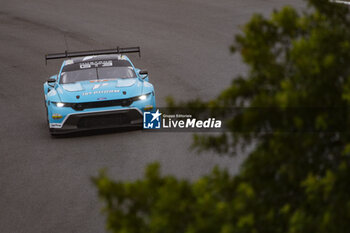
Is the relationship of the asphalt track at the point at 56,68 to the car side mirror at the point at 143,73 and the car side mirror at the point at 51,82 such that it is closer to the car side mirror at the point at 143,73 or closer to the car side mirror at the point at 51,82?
the car side mirror at the point at 51,82

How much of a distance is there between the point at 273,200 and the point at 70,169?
8.32 m

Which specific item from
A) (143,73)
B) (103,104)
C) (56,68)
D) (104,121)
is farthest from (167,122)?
(56,68)

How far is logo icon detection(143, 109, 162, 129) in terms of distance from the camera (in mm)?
14102

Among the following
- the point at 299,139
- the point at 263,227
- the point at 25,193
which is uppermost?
the point at 299,139

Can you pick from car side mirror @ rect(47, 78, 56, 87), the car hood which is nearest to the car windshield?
car side mirror @ rect(47, 78, 56, 87)

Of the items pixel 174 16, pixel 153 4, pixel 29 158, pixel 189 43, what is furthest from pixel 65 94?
pixel 153 4

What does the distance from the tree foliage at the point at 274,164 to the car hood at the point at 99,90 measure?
931 centimetres

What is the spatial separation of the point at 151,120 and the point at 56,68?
28.4ft

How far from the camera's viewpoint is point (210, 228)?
4.06 metres

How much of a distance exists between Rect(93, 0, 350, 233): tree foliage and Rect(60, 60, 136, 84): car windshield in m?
10.4

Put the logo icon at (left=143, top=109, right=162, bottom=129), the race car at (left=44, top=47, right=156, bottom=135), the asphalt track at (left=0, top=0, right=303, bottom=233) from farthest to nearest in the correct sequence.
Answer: the logo icon at (left=143, top=109, right=162, bottom=129) → the race car at (left=44, top=47, right=156, bottom=135) → the asphalt track at (left=0, top=0, right=303, bottom=233)

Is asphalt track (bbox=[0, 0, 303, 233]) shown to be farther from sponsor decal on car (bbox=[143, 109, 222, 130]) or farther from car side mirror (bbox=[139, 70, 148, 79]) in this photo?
car side mirror (bbox=[139, 70, 148, 79])

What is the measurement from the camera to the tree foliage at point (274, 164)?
13.3 feet

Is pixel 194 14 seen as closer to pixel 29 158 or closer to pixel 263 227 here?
pixel 29 158
